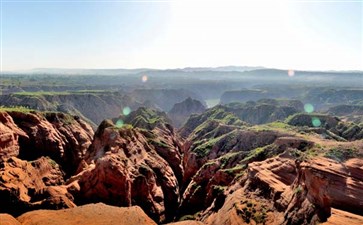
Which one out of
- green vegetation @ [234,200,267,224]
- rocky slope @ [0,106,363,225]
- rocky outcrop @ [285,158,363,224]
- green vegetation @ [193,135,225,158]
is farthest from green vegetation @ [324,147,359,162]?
green vegetation @ [193,135,225,158]

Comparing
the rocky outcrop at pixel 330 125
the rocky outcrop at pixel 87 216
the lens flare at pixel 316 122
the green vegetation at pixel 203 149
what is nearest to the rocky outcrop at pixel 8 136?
the rocky outcrop at pixel 87 216

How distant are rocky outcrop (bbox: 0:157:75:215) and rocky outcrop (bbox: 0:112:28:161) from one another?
844cm

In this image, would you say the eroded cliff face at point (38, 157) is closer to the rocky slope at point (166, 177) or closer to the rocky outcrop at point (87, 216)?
the rocky slope at point (166, 177)

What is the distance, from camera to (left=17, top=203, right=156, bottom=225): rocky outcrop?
48.0 m

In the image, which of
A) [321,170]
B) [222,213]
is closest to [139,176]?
[222,213]

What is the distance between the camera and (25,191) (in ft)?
186

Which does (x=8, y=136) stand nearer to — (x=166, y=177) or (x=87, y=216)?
(x=87, y=216)

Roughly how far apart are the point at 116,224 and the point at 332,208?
2907 centimetres

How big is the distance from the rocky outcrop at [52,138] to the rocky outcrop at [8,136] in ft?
8.99

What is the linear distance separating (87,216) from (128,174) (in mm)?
22446

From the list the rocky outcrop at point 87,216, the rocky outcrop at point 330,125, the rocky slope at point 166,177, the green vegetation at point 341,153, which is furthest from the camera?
the rocky outcrop at point 330,125

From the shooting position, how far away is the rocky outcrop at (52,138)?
3401 inches

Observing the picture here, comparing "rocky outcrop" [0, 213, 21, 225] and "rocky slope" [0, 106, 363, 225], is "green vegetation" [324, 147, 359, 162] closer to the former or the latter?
"rocky slope" [0, 106, 363, 225]

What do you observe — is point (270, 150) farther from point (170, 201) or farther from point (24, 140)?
point (24, 140)
